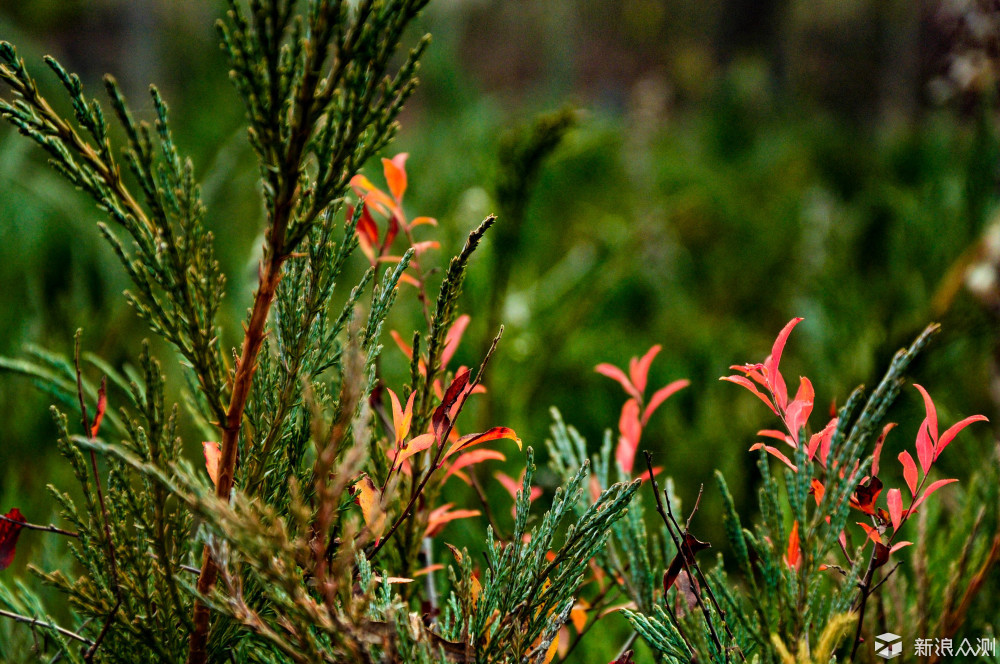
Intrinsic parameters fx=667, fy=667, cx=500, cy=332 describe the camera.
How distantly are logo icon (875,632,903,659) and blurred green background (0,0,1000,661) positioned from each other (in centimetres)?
12

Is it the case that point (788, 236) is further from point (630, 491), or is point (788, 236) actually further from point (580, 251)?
point (630, 491)

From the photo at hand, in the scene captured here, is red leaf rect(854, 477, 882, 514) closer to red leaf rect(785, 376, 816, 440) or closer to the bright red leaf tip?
red leaf rect(785, 376, 816, 440)

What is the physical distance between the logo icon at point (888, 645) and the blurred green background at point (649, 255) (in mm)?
121

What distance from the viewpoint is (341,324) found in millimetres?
239

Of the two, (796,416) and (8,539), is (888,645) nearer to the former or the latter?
(796,416)

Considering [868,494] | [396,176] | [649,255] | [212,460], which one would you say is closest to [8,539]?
[212,460]

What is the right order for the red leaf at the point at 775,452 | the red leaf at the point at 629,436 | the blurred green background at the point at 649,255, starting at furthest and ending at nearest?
the blurred green background at the point at 649,255 < the red leaf at the point at 629,436 < the red leaf at the point at 775,452

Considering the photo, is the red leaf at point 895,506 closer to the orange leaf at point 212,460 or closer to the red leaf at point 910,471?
the red leaf at point 910,471

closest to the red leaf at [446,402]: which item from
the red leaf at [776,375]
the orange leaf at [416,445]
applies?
the orange leaf at [416,445]

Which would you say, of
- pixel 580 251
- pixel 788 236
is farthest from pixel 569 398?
pixel 788 236

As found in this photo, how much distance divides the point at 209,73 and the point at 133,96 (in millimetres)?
1028

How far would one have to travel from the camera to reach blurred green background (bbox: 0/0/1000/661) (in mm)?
784

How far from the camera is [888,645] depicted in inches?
11.9

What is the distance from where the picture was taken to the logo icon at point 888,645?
288 mm
